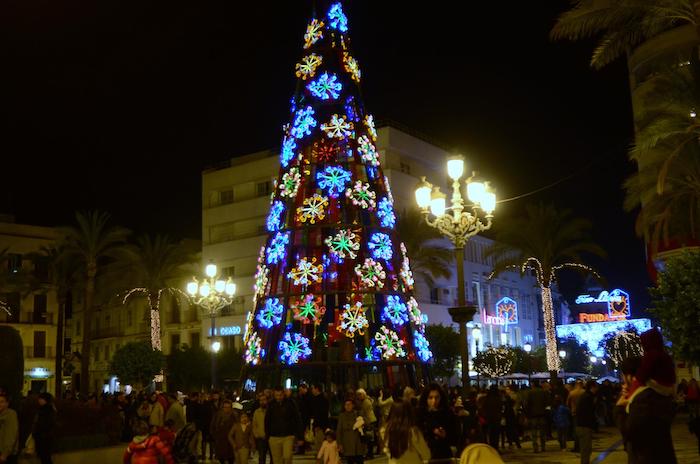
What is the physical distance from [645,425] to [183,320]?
51258 mm

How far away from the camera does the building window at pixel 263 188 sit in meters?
52.7

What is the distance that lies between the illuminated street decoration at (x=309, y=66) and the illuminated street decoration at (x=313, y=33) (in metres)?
0.68

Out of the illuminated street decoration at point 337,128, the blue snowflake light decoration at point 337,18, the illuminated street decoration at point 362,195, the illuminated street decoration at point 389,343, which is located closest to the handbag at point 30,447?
the illuminated street decoration at point 389,343

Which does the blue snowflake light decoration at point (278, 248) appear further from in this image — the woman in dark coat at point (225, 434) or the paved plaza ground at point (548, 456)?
the woman in dark coat at point (225, 434)

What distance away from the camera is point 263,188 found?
5319 cm

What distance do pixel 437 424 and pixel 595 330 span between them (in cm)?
6549

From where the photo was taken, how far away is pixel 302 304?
24656mm

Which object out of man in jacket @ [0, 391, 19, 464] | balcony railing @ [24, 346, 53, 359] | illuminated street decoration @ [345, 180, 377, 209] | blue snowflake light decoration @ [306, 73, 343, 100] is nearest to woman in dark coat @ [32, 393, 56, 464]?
man in jacket @ [0, 391, 19, 464]

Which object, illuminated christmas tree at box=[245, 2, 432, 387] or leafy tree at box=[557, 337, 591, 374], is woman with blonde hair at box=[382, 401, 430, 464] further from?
leafy tree at box=[557, 337, 591, 374]

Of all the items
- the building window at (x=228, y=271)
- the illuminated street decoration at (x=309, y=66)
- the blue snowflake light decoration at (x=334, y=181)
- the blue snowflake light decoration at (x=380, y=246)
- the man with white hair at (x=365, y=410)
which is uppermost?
the illuminated street decoration at (x=309, y=66)

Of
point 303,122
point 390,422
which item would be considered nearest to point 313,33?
point 303,122

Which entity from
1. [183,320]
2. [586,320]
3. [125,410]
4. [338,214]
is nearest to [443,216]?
[338,214]

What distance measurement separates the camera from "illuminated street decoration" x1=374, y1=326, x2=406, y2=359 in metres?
24.4

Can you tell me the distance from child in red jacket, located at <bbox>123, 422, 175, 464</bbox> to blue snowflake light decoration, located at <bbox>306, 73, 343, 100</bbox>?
60.9ft
